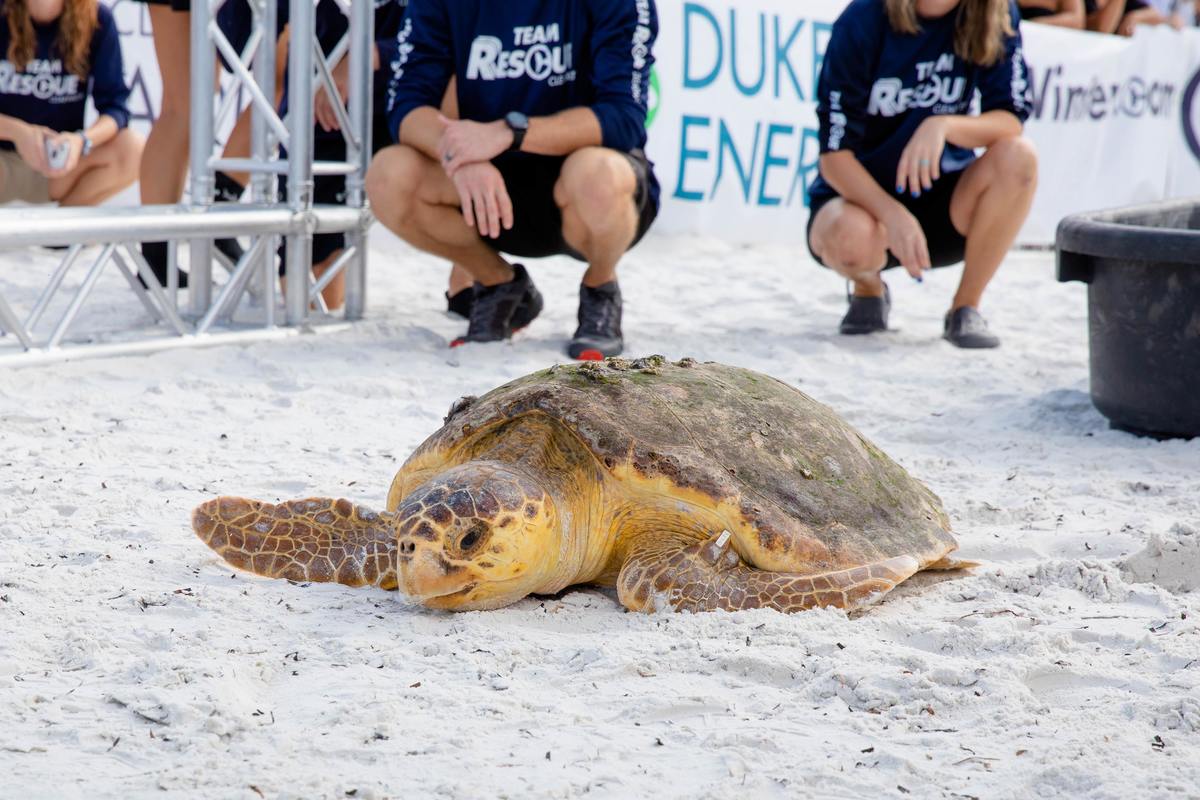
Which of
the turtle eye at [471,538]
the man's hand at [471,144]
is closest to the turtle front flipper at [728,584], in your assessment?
the turtle eye at [471,538]

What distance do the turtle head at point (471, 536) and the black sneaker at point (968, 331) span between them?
10.1 feet

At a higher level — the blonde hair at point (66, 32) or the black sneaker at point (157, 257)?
the blonde hair at point (66, 32)

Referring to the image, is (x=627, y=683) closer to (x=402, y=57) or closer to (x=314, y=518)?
(x=314, y=518)

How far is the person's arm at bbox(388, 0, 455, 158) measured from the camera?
430cm

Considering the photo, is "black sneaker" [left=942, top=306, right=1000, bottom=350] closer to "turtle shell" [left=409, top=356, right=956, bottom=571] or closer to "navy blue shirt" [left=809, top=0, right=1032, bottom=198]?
"navy blue shirt" [left=809, top=0, right=1032, bottom=198]

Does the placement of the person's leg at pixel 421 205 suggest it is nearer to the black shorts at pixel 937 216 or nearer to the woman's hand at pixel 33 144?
the black shorts at pixel 937 216

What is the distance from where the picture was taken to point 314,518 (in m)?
2.23

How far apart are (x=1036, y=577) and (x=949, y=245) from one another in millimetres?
2785

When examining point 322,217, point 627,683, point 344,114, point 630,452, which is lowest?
point 627,683

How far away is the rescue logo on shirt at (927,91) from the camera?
183 inches

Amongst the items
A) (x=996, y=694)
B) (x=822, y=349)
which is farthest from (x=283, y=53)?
(x=996, y=694)

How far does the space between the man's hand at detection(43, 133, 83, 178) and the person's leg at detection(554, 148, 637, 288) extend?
2246mm

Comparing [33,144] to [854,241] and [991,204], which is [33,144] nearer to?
[854,241]

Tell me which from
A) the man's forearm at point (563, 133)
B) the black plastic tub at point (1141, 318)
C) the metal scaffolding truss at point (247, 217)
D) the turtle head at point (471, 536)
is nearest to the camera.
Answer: the turtle head at point (471, 536)
